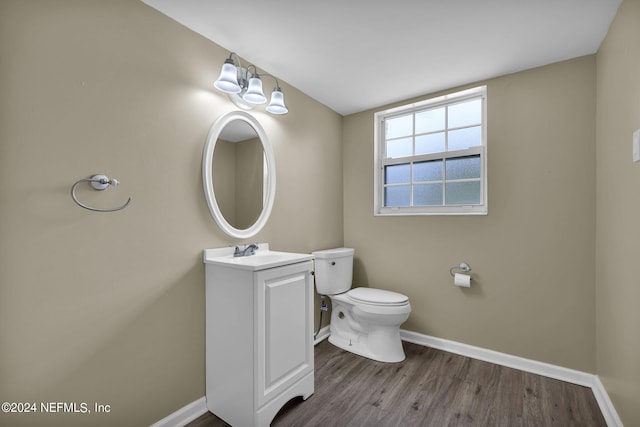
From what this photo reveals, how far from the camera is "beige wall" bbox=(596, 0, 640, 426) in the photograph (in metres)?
1.23

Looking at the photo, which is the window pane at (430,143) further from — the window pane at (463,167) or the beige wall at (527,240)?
the beige wall at (527,240)

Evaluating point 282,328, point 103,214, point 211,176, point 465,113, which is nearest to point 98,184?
point 103,214

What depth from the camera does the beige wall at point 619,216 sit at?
4.05 feet

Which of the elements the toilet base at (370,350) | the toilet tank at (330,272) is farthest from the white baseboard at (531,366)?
the toilet tank at (330,272)

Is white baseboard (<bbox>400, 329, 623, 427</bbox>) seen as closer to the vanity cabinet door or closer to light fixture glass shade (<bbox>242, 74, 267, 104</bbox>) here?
the vanity cabinet door

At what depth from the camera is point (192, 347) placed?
156 centimetres

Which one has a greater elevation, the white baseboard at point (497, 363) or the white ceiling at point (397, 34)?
the white ceiling at point (397, 34)

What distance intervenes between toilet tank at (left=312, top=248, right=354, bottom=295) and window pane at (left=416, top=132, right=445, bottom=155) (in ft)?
3.97

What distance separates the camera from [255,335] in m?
1.37

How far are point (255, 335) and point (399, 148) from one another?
84.0 inches

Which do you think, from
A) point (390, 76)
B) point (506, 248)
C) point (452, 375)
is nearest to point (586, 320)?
point (506, 248)

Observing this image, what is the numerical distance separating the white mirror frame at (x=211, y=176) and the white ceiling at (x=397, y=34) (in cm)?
43

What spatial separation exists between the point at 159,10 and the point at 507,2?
1.82 m

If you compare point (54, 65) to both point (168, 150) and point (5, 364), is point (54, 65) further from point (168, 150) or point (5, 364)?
point (5, 364)
